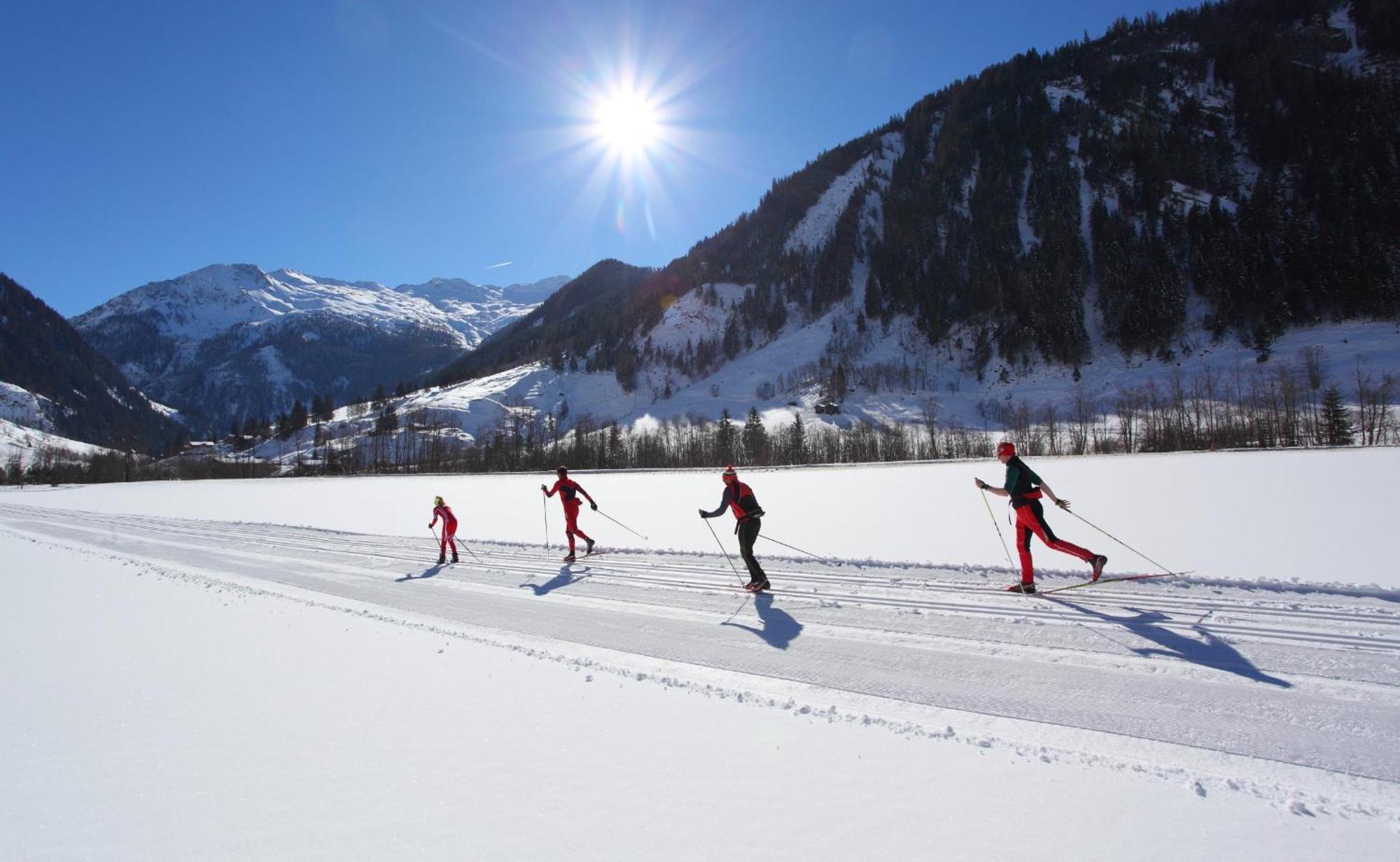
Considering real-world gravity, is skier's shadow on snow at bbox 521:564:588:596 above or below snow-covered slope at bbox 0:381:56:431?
below

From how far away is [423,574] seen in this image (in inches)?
502

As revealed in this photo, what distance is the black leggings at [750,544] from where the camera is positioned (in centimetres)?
966

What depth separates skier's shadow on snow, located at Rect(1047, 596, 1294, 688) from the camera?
17.6 feet

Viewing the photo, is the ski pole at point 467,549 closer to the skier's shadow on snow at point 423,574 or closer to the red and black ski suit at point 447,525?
the red and black ski suit at point 447,525

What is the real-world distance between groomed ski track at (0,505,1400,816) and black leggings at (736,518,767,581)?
1.44 ft

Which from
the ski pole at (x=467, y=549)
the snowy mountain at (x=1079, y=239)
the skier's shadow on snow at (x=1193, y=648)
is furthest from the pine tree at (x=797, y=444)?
the skier's shadow on snow at (x=1193, y=648)

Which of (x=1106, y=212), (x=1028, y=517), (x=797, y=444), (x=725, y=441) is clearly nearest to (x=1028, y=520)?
(x=1028, y=517)

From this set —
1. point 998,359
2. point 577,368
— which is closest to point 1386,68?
point 998,359

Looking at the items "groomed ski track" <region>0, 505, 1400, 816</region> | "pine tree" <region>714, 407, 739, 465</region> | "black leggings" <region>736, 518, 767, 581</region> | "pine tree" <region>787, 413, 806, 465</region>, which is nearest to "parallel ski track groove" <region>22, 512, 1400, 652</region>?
"groomed ski track" <region>0, 505, 1400, 816</region>

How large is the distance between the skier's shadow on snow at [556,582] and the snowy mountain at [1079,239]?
3497 inches

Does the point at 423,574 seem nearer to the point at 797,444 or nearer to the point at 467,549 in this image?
the point at 467,549

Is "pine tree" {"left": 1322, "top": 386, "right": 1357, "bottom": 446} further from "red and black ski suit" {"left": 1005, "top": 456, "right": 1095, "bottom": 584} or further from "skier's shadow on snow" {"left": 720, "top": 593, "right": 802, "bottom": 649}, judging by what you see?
"skier's shadow on snow" {"left": 720, "top": 593, "right": 802, "bottom": 649}

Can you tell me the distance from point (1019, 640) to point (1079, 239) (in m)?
130

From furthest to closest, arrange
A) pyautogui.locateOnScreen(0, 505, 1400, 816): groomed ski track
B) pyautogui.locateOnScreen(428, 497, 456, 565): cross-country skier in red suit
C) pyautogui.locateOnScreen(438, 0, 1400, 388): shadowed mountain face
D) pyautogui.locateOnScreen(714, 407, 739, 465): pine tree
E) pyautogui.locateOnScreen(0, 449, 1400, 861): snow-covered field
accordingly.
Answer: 1. pyautogui.locateOnScreen(438, 0, 1400, 388): shadowed mountain face
2. pyautogui.locateOnScreen(714, 407, 739, 465): pine tree
3. pyautogui.locateOnScreen(428, 497, 456, 565): cross-country skier in red suit
4. pyautogui.locateOnScreen(0, 505, 1400, 816): groomed ski track
5. pyautogui.locateOnScreen(0, 449, 1400, 861): snow-covered field
